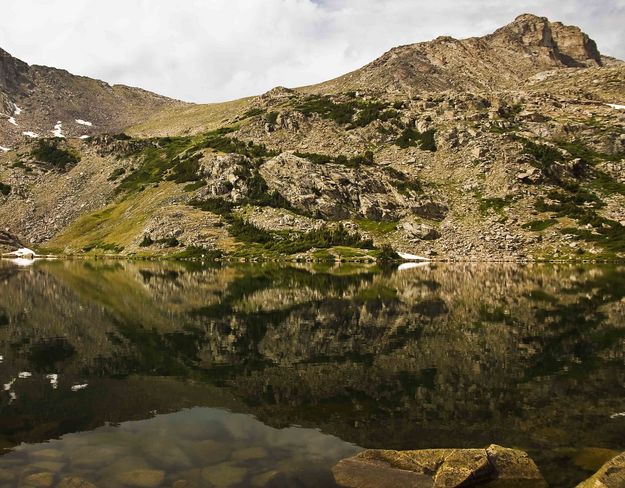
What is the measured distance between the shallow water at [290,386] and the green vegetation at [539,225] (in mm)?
103184

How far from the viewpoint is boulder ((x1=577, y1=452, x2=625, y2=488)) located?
14.4 metres

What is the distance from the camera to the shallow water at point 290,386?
18.4 metres

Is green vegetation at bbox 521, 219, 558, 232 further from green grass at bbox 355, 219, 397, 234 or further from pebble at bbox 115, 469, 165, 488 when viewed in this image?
pebble at bbox 115, 469, 165, 488

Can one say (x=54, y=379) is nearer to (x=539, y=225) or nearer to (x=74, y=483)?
(x=74, y=483)

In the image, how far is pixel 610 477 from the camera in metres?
14.6

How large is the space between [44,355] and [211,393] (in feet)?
53.0

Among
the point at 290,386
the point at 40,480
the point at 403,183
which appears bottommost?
the point at 290,386

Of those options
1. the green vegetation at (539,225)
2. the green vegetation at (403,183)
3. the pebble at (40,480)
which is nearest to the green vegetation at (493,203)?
the green vegetation at (539,225)

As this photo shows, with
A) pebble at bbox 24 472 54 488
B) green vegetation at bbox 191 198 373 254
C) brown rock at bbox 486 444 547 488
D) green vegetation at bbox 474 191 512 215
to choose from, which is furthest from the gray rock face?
pebble at bbox 24 472 54 488

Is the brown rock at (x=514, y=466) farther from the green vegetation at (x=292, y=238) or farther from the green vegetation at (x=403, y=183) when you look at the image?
the green vegetation at (x=403, y=183)

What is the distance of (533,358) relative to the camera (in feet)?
111

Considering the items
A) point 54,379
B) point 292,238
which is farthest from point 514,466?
point 292,238

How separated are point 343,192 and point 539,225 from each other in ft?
221

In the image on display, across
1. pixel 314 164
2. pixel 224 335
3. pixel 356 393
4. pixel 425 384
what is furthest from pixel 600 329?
pixel 314 164
